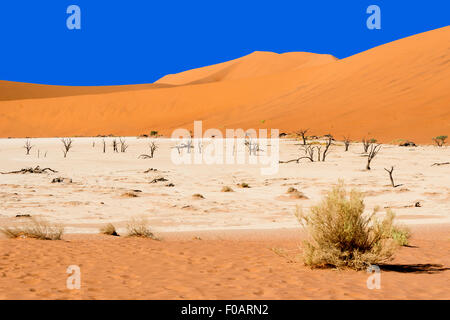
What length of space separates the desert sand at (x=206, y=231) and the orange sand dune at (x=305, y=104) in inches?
768

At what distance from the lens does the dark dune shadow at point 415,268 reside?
719cm

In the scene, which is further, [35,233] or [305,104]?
[305,104]

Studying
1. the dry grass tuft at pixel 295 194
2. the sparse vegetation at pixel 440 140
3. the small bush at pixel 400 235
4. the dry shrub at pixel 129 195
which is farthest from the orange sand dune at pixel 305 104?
the small bush at pixel 400 235

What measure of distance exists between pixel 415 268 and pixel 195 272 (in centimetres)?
301

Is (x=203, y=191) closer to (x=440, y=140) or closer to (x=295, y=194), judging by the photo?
(x=295, y=194)

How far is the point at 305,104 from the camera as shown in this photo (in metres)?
56.2

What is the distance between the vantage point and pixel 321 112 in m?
50.7

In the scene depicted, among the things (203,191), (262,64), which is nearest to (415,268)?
(203,191)

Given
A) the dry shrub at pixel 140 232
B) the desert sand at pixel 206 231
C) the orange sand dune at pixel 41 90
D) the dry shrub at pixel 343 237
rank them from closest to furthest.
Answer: the desert sand at pixel 206 231 → the dry shrub at pixel 343 237 → the dry shrub at pixel 140 232 → the orange sand dune at pixel 41 90

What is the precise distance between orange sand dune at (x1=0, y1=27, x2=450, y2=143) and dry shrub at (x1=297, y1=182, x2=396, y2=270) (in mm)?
29568

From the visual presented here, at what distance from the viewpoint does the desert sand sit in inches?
237

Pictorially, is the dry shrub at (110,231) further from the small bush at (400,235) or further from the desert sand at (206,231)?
the small bush at (400,235)
